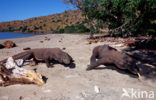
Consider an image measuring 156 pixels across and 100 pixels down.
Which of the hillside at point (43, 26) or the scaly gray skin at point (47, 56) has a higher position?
the hillside at point (43, 26)

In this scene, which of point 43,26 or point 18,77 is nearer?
point 18,77

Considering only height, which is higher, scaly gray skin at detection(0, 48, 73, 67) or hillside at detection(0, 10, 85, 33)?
hillside at detection(0, 10, 85, 33)

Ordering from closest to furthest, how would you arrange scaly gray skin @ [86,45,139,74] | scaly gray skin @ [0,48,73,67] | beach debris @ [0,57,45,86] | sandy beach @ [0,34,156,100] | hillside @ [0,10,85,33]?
sandy beach @ [0,34,156,100], beach debris @ [0,57,45,86], scaly gray skin @ [86,45,139,74], scaly gray skin @ [0,48,73,67], hillside @ [0,10,85,33]

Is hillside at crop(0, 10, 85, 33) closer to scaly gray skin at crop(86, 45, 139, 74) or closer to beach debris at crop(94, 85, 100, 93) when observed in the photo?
scaly gray skin at crop(86, 45, 139, 74)

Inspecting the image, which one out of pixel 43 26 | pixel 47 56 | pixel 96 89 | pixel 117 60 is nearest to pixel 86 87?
pixel 96 89

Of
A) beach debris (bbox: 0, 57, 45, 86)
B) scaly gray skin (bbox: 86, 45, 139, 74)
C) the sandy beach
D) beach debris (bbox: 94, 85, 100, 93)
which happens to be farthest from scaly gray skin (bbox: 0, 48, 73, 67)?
beach debris (bbox: 94, 85, 100, 93)

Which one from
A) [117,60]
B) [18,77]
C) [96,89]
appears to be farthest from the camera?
[117,60]

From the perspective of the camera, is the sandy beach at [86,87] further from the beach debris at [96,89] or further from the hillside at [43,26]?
the hillside at [43,26]

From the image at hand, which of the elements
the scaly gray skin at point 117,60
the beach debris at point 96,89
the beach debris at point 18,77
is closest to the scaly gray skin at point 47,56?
the scaly gray skin at point 117,60

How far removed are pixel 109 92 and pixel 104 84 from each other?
1.17ft

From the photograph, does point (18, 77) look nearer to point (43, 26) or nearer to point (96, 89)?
point (96, 89)

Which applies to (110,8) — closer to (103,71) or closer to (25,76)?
(103,71)

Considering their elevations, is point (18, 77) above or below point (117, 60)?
below

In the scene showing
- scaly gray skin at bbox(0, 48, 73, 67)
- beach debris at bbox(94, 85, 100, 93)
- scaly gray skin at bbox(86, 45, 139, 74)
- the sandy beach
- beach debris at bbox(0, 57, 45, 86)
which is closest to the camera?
the sandy beach
